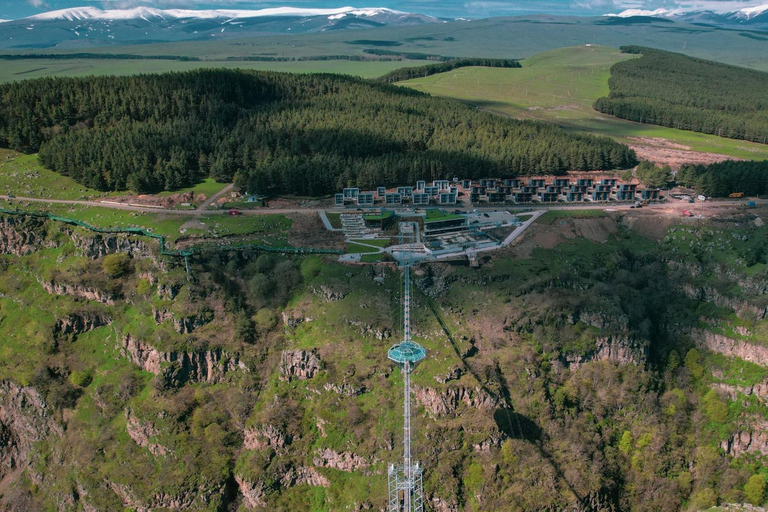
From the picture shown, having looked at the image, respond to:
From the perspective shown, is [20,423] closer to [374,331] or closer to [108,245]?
[108,245]

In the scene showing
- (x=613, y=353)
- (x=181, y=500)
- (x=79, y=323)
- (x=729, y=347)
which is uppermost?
(x=79, y=323)

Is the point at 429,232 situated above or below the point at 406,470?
above

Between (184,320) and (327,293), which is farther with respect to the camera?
(327,293)

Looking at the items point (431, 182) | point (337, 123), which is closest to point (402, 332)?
point (431, 182)

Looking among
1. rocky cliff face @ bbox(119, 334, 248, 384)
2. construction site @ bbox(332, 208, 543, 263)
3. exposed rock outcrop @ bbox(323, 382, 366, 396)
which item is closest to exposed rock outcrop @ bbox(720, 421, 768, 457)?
construction site @ bbox(332, 208, 543, 263)

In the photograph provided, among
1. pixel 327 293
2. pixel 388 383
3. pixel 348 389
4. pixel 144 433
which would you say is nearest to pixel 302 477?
pixel 348 389

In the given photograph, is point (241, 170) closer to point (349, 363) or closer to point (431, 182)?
point (431, 182)
